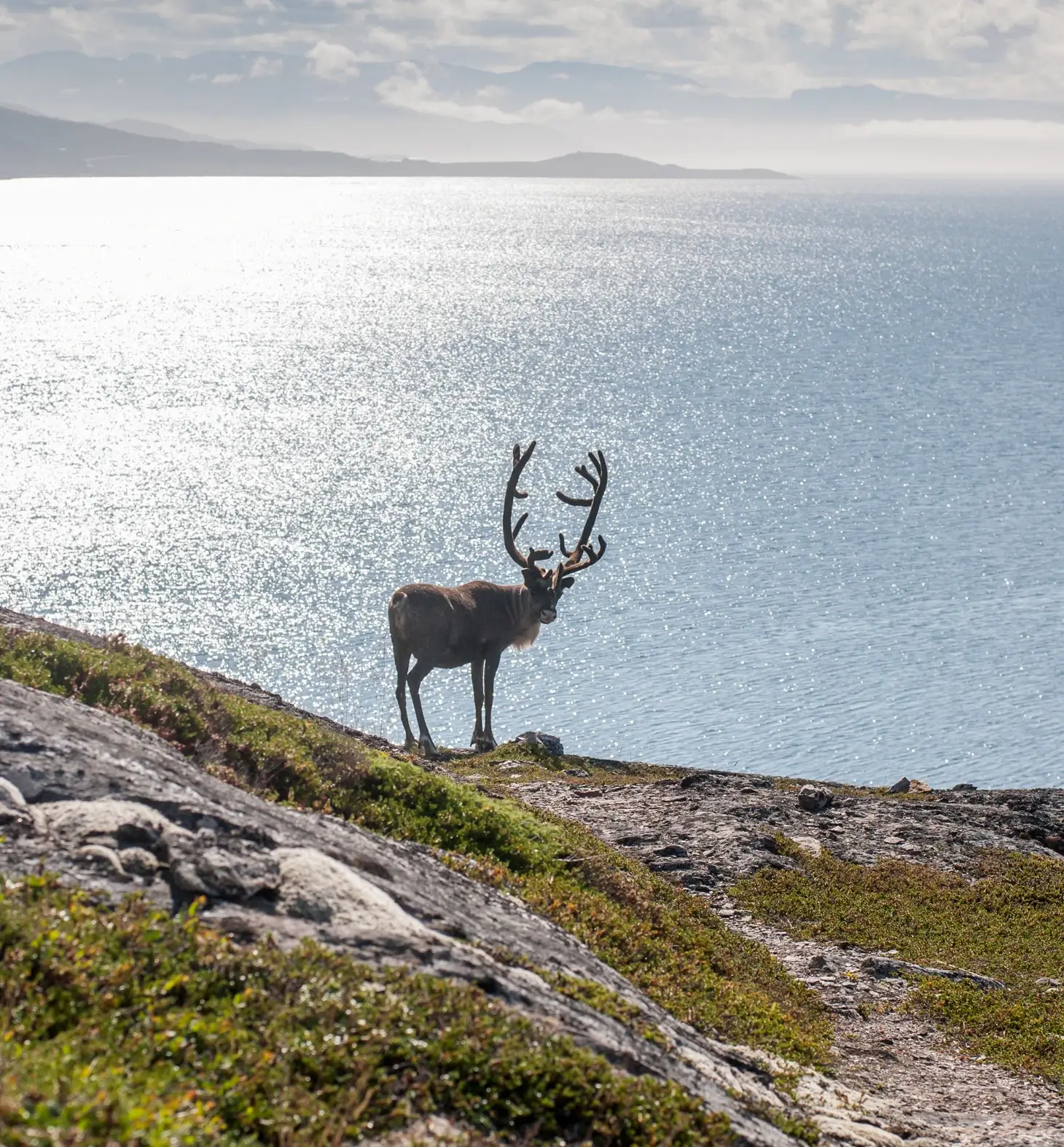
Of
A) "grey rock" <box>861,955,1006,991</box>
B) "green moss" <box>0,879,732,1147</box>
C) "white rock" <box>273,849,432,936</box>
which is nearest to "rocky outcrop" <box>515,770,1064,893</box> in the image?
"grey rock" <box>861,955,1006,991</box>

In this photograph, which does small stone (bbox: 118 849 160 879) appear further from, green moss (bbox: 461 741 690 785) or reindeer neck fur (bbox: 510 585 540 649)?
reindeer neck fur (bbox: 510 585 540 649)

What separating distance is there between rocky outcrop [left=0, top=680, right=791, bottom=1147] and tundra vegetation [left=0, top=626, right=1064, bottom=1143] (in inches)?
19.2

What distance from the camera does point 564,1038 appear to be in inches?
283

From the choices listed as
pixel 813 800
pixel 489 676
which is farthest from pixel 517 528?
pixel 813 800

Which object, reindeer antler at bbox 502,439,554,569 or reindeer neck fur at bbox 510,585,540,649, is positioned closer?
reindeer antler at bbox 502,439,554,569

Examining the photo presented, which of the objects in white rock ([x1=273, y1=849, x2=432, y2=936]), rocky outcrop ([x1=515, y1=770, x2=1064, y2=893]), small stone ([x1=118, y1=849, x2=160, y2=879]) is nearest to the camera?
small stone ([x1=118, y1=849, x2=160, y2=879])

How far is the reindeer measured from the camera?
26.7m

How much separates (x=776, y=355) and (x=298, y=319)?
5878 cm

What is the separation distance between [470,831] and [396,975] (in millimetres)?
6268

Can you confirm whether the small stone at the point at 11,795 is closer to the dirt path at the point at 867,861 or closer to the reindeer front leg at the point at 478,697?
the dirt path at the point at 867,861

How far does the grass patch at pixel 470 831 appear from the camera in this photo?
37.2 feet

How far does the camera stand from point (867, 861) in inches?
772

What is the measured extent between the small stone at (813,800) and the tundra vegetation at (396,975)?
9.57 feet

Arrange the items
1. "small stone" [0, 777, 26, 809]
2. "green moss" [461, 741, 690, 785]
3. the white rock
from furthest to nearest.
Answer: "green moss" [461, 741, 690, 785] → "small stone" [0, 777, 26, 809] → the white rock
